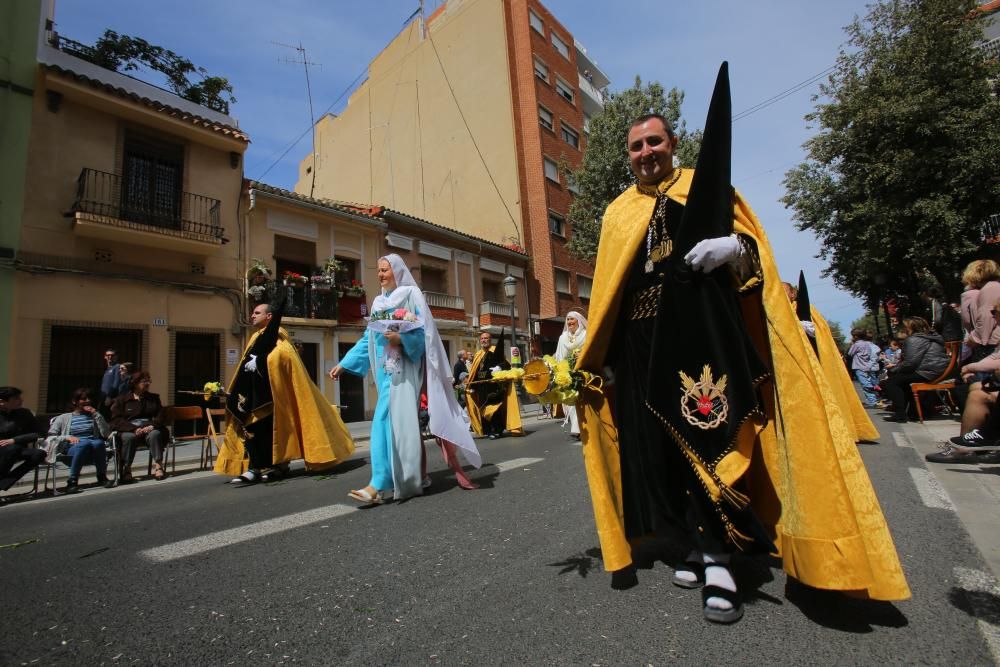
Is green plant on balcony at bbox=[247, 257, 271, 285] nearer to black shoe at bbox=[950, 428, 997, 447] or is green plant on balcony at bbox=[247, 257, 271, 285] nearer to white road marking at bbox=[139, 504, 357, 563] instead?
white road marking at bbox=[139, 504, 357, 563]

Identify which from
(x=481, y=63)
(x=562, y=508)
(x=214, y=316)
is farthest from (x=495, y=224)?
(x=562, y=508)

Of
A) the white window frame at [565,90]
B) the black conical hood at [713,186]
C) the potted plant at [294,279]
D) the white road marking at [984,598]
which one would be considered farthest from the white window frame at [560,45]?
the white road marking at [984,598]

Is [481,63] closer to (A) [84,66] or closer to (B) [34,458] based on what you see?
(A) [84,66]

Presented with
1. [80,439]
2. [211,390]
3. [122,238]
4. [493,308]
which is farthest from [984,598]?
[493,308]

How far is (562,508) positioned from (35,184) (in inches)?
557

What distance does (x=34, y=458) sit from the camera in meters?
5.90

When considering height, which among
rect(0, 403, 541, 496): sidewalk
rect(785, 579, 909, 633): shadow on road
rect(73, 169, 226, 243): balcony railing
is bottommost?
rect(0, 403, 541, 496): sidewalk

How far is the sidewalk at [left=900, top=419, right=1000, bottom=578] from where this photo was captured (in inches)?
95.4

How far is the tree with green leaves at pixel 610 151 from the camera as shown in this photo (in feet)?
66.8

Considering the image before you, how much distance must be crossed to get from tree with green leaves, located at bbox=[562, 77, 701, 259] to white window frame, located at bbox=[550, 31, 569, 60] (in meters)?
9.96

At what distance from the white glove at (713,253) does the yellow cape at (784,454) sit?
0.30 meters

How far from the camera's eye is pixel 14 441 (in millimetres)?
5777

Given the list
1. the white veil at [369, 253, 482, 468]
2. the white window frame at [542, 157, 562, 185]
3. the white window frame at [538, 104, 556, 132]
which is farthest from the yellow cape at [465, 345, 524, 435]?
the white window frame at [538, 104, 556, 132]

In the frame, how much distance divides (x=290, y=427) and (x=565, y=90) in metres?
28.0
